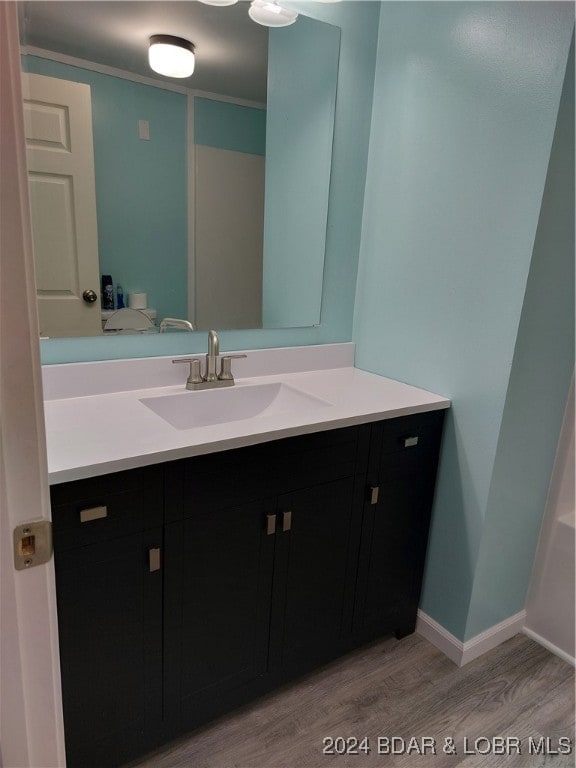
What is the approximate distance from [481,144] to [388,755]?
1.84 metres

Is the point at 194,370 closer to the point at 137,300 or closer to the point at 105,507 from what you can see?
the point at 137,300

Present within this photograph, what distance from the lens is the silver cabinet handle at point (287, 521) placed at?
1.47 metres

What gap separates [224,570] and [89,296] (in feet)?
2.94

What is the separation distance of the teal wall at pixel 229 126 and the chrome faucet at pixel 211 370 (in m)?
0.63

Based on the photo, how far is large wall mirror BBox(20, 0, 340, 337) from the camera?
146 centimetres

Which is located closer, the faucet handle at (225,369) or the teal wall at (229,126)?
the teal wall at (229,126)

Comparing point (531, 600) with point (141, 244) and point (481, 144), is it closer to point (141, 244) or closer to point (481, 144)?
point (481, 144)

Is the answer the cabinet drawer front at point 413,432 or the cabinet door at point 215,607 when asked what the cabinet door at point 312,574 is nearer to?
the cabinet door at point 215,607

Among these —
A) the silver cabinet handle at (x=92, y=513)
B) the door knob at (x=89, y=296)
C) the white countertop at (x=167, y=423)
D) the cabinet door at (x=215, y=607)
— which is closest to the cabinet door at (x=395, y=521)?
the white countertop at (x=167, y=423)

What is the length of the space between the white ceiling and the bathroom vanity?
0.93 m

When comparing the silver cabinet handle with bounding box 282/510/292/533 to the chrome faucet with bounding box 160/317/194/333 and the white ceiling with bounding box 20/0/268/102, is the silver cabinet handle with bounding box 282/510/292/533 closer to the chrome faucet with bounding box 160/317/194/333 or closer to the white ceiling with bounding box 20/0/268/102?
the chrome faucet with bounding box 160/317/194/333

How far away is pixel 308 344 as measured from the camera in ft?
6.81

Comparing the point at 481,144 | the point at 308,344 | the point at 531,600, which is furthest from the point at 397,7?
the point at 531,600

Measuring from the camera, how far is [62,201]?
1.49 meters
